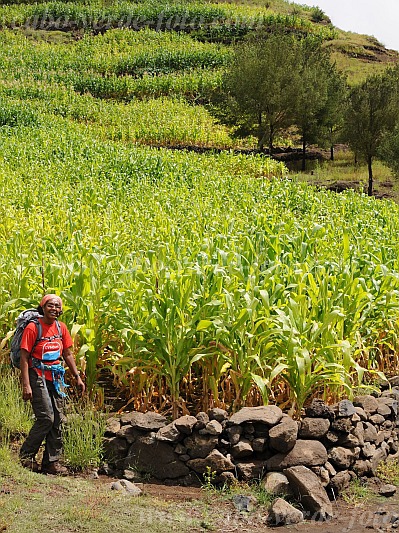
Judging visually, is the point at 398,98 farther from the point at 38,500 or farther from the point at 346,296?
the point at 38,500

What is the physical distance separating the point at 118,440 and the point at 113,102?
122 feet

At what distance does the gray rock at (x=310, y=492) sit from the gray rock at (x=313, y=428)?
45 centimetres

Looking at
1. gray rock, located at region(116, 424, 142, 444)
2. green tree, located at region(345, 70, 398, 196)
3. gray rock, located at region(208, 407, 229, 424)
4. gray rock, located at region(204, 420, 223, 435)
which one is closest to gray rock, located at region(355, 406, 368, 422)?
gray rock, located at region(208, 407, 229, 424)

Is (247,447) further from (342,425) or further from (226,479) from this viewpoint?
(342,425)

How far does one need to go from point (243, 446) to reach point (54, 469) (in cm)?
156

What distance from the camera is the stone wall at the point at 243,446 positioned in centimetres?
588

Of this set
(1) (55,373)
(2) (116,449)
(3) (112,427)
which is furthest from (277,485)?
(1) (55,373)

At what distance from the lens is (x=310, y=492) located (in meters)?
5.48

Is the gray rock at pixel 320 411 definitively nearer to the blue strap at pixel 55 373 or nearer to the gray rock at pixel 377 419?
the gray rock at pixel 377 419

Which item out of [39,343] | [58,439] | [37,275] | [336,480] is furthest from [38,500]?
[37,275]

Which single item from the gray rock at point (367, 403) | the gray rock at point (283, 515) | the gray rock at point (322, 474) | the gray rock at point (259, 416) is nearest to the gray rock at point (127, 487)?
the gray rock at point (259, 416)

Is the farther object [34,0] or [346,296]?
[34,0]

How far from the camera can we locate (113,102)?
1633 inches

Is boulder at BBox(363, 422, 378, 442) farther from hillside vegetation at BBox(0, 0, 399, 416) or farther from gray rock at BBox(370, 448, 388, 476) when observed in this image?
hillside vegetation at BBox(0, 0, 399, 416)
